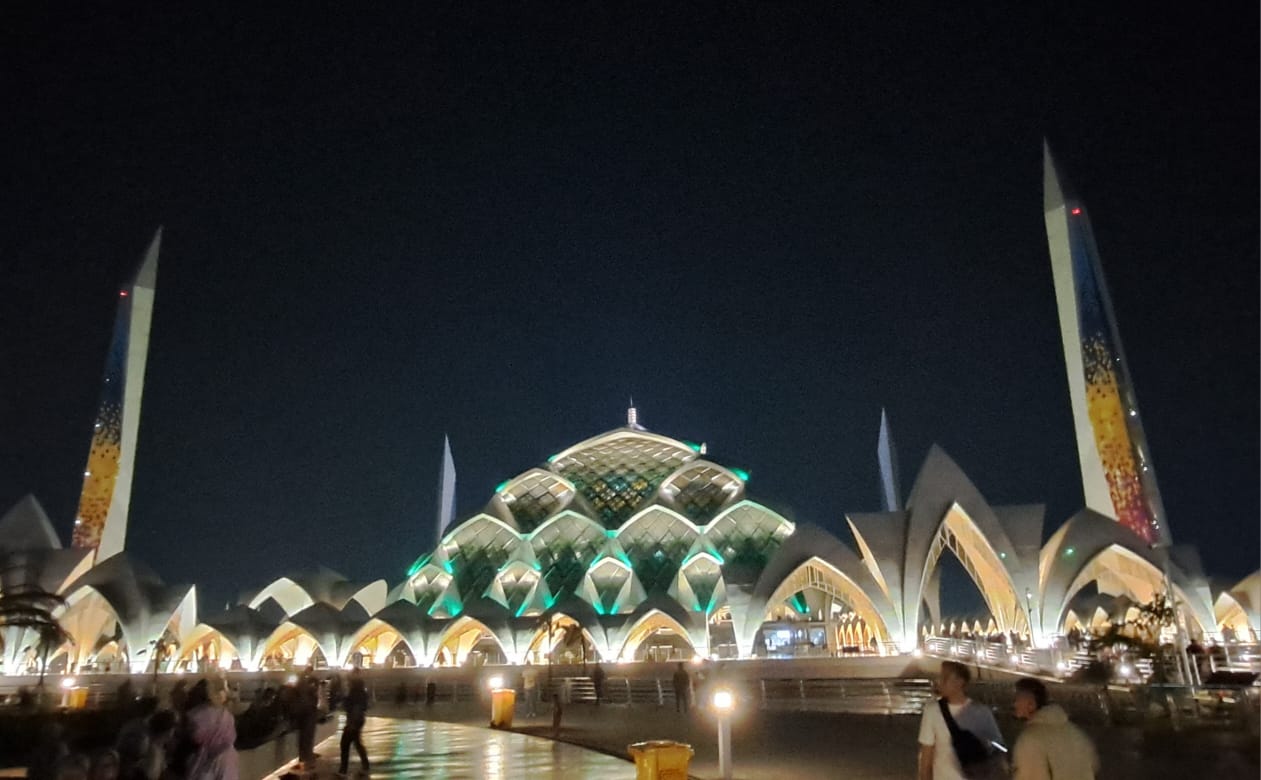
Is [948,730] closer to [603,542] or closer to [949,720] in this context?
[949,720]

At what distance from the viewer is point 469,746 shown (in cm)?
1265

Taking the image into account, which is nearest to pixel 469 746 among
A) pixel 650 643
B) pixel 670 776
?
pixel 670 776

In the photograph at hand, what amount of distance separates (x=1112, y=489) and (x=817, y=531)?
14913 millimetres

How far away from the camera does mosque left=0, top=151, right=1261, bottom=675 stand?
33938 mm

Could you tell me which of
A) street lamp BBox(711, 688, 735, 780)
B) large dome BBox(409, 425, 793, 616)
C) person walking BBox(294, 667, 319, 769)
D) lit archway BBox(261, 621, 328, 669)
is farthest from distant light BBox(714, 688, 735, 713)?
lit archway BBox(261, 621, 328, 669)

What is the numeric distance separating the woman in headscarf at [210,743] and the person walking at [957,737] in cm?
401

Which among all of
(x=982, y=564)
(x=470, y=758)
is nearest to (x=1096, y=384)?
(x=982, y=564)

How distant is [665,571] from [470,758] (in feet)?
111

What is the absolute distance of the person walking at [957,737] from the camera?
4.41 metres

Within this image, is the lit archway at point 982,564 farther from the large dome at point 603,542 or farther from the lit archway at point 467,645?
the lit archway at point 467,645

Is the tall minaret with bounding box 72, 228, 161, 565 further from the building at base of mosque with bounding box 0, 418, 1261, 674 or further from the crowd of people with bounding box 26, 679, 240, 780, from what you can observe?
the crowd of people with bounding box 26, 679, 240, 780

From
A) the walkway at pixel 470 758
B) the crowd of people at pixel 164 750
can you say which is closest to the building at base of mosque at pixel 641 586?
the walkway at pixel 470 758

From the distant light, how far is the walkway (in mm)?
1796

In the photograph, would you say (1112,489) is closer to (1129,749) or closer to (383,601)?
(1129,749)
